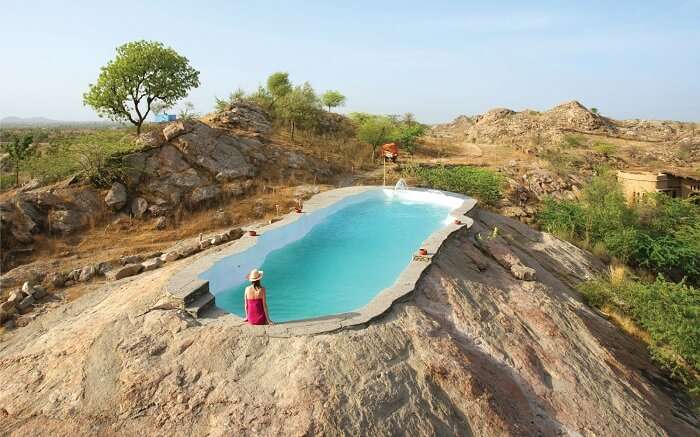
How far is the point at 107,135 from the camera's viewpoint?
47.4 feet

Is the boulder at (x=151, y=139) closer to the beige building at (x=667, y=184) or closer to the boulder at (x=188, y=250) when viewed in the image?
the boulder at (x=188, y=250)

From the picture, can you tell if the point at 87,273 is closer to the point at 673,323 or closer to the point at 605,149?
the point at 673,323

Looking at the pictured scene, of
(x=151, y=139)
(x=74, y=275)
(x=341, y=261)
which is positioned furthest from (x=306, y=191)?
(x=74, y=275)

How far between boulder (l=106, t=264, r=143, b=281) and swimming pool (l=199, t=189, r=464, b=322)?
8.65 feet

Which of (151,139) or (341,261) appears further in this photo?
(151,139)

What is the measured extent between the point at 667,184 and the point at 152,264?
18.2m

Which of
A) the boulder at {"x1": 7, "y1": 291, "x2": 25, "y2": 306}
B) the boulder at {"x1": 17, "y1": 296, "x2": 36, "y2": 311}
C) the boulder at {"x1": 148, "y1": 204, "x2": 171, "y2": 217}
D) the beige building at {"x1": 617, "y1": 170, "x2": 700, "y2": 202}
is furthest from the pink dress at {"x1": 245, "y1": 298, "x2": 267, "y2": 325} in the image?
the beige building at {"x1": 617, "y1": 170, "x2": 700, "y2": 202}

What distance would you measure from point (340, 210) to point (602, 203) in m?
8.67

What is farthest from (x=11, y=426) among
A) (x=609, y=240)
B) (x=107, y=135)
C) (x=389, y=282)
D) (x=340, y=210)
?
(x=609, y=240)

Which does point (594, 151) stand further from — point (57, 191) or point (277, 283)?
point (57, 191)

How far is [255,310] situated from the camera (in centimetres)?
516

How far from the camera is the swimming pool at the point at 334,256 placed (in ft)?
22.7

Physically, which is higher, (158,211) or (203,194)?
(203,194)

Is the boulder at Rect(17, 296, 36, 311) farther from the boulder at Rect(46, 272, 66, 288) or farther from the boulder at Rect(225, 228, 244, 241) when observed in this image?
the boulder at Rect(225, 228, 244, 241)
